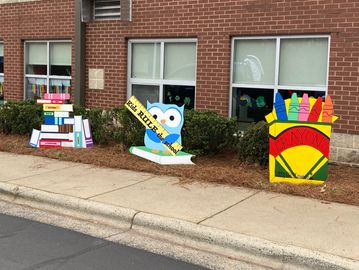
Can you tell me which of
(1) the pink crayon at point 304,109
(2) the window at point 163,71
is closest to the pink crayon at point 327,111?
(1) the pink crayon at point 304,109

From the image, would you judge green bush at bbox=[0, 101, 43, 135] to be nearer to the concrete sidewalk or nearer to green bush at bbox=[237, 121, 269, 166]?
the concrete sidewalk

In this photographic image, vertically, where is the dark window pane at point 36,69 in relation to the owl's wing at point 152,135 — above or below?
above

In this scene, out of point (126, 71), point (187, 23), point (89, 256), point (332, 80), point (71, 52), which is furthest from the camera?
point (71, 52)

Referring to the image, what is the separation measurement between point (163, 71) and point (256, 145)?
3.24 meters

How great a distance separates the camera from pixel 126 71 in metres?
10.7

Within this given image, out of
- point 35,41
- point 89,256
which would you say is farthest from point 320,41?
point 35,41

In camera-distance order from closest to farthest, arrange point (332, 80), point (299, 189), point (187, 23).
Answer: point (299, 189) < point (332, 80) < point (187, 23)

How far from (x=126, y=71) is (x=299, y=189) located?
541cm

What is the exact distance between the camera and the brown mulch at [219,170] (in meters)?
6.60

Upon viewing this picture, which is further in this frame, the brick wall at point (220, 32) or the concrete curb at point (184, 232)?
the brick wall at point (220, 32)

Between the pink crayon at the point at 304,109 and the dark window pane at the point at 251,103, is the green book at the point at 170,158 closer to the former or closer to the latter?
the dark window pane at the point at 251,103

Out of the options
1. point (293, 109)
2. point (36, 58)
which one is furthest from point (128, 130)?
point (36, 58)

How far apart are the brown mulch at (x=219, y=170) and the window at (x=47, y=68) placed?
2336mm

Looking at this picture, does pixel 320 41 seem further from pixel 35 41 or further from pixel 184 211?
pixel 35 41
